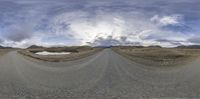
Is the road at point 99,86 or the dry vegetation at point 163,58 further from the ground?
the road at point 99,86

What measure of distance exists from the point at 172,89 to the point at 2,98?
755 centimetres

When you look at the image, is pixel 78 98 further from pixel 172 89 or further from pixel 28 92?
pixel 172 89

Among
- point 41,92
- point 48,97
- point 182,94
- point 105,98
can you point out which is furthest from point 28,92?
point 182,94

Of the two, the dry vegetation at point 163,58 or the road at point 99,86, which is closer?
the road at point 99,86

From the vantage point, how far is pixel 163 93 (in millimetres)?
18984

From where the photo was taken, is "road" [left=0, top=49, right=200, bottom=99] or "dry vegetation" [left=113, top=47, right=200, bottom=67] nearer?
"road" [left=0, top=49, right=200, bottom=99]

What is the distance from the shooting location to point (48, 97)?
17.1m

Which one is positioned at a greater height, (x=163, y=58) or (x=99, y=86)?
(x=99, y=86)

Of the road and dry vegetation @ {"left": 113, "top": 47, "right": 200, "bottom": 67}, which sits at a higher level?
the road

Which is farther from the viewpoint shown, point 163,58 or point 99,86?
point 163,58

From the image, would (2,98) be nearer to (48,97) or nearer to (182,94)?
(48,97)

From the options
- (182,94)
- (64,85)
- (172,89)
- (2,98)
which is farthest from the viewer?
(64,85)

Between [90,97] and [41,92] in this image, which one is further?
[41,92]

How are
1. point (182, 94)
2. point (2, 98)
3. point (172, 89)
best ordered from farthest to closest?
point (172, 89) < point (182, 94) < point (2, 98)
